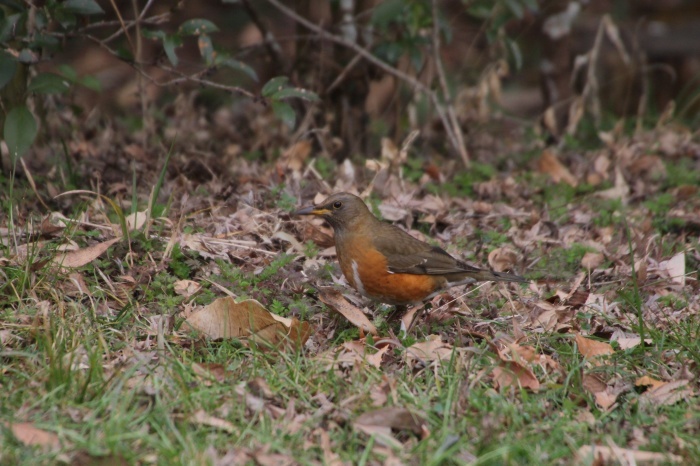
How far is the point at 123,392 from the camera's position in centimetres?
400

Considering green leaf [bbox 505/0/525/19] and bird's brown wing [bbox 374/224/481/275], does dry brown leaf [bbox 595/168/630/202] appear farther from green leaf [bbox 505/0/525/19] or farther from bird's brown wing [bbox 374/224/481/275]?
bird's brown wing [bbox 374/224/481/275]

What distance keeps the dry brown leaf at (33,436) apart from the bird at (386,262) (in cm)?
228

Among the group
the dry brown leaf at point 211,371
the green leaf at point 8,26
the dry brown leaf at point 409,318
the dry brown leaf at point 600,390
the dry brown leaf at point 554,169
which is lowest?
the dry brown leaf at point 554,169

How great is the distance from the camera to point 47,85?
5930 mm

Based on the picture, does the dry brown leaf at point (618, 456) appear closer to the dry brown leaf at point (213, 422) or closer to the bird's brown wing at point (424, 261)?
the dry brown leaf at point (213, 422)

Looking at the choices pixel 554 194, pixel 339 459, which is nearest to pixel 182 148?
pixel 554 194

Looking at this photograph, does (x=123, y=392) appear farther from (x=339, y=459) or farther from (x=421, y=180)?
(x=421, y=180)

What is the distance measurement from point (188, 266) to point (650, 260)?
3.35 m

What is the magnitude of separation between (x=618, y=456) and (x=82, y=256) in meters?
3.43

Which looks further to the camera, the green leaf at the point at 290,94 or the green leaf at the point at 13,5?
the green leaf at the point at 290,94

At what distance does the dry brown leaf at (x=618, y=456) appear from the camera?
3.74 m

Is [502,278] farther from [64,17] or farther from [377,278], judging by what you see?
[64,17]

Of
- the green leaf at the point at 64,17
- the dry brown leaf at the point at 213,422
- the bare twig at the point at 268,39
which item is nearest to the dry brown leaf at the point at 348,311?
the dry brown leaf at the point at 213,422

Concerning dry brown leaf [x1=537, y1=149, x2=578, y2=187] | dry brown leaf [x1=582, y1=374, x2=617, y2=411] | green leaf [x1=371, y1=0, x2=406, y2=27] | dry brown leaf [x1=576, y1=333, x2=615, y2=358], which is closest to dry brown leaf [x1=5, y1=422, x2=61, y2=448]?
dry brown leaf [x1=582, y1=374, x2=617, y2=411]
